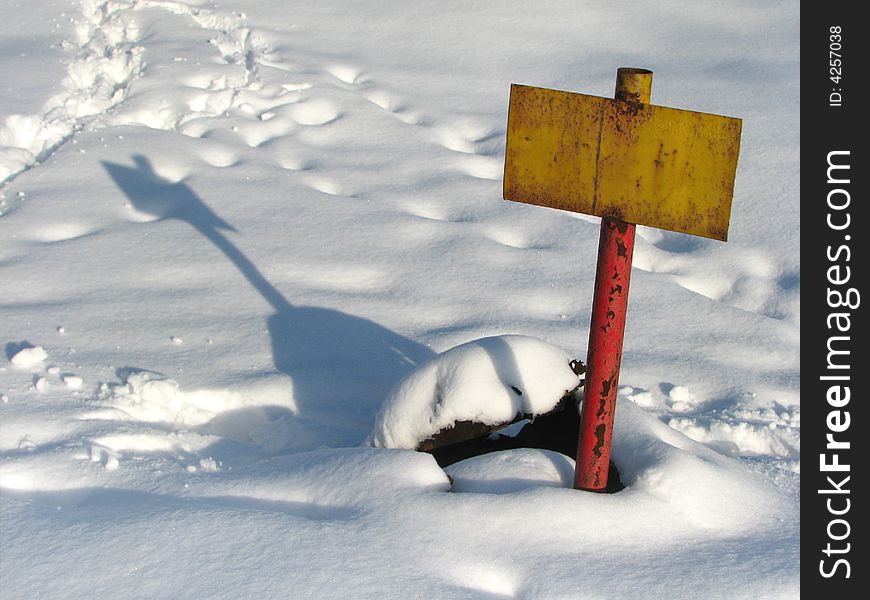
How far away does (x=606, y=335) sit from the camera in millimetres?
1778

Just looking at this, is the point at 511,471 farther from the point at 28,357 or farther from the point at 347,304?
the point at 28,357

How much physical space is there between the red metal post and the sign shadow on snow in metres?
0.68

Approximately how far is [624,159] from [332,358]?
4.13 feet

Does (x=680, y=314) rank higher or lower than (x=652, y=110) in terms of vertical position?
lower

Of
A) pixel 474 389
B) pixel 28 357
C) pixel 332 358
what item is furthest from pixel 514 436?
pixel 28 357

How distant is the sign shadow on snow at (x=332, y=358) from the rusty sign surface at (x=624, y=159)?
3.00ft

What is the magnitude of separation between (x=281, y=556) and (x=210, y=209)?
6.90 ft

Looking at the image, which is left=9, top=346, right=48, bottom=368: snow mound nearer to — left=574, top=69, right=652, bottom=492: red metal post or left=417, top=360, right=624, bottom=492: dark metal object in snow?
left=417, top=360, right=624, bottom=492: dark metal object in snow

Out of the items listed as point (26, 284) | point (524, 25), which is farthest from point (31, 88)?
point (524, 25)

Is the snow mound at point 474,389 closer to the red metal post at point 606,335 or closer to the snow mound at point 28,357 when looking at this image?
the red metal post at point 606,335

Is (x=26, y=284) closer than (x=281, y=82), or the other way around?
(x=26, y=284)

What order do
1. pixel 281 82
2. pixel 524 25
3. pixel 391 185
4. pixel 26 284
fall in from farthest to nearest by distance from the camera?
pixel 524 25, pixel 281 82, pixel 391 185, pixel 26 284

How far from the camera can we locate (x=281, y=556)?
1610 millimetres
